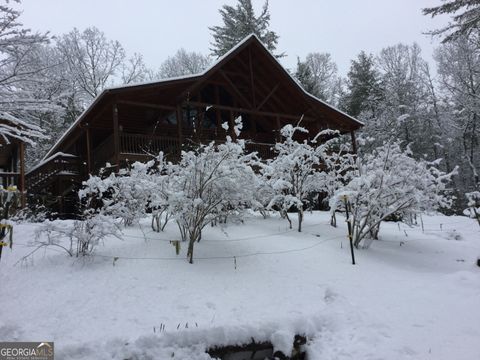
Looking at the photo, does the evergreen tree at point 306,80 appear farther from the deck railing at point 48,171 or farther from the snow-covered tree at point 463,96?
the deck railing at point 48,171

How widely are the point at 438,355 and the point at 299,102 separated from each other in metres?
15.0

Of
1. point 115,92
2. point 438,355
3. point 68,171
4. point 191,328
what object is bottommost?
point 438,355

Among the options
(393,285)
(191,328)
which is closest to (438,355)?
(393,285)

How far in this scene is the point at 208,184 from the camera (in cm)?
632

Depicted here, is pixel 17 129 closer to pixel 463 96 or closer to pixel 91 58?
pixel 463 96

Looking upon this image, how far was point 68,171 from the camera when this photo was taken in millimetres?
15531

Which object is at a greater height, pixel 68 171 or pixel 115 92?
pixel 115 92

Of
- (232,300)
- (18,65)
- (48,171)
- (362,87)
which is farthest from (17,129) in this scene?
(362,87)

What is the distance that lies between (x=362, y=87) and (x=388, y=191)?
22527 millimetres

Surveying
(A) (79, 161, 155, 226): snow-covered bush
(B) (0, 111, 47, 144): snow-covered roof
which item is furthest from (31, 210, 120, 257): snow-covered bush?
(B) (0, 111, 47, 144): snow-covered roof

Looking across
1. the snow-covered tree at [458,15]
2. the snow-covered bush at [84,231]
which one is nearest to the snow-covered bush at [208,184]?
the snow-covered bush at [84,231]

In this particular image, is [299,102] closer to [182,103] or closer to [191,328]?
[182,103]

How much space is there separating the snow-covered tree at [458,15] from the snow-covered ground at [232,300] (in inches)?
323

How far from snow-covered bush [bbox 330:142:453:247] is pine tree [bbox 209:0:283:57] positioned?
20946 millimetres
